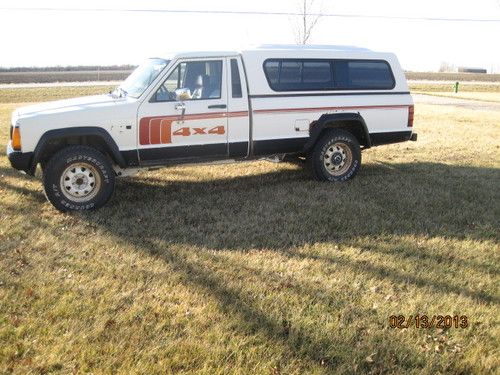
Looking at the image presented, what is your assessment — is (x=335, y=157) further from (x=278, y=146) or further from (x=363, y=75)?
(x=363, y=75)

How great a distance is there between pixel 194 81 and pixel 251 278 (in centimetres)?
314

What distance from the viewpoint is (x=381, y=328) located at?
11.1ft

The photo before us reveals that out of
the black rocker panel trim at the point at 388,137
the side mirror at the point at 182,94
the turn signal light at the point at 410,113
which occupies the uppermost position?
the side mirror at the point at 182,94

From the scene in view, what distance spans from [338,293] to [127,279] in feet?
5.86

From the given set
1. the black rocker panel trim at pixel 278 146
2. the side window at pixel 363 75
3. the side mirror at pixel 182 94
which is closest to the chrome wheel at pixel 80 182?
the side mirror at pixel 182 94

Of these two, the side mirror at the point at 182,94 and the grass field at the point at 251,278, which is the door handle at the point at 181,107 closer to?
the side mirror at the point at 182,94

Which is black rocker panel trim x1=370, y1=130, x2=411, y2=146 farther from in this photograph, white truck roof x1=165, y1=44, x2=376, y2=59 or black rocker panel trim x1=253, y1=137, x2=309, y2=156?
white truck roof x1=165, y1=44, x2=376, y2=59

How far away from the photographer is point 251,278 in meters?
4.04

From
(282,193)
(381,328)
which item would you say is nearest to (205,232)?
(282,193)

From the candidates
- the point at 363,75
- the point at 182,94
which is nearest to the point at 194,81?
the point at 182,94

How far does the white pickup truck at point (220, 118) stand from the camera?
5.69 m

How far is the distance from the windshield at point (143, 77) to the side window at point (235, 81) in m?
0.88

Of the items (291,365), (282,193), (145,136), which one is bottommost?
(291,365)

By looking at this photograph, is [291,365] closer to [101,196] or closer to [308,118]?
[101,196]
